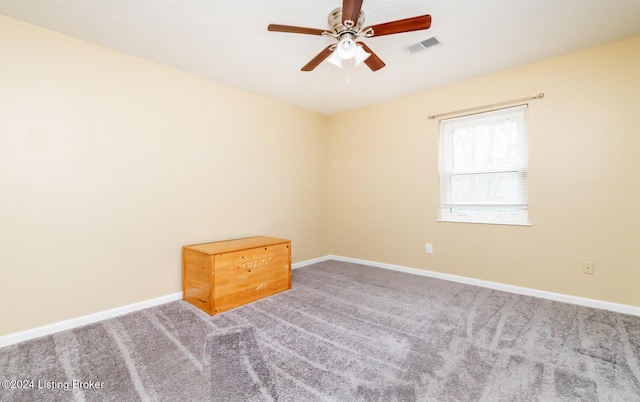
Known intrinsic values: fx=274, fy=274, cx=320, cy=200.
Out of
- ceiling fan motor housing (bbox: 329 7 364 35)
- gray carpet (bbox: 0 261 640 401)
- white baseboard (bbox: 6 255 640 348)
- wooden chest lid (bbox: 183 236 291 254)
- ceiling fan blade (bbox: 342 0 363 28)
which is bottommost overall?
gray carpet (bbox: 0 261 640 401)

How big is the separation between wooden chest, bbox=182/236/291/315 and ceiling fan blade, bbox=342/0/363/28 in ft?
6.88

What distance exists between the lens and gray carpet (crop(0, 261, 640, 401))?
4.89 ft

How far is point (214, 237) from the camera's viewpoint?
125 inches

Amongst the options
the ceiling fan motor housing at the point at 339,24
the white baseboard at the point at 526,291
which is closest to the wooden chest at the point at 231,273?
the white baseboard at the point at 526,291

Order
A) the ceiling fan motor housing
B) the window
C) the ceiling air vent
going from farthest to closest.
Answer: the window, the ceiling air vent, the ceiling fan motor housing

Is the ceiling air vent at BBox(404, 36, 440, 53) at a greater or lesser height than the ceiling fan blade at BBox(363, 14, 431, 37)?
greater

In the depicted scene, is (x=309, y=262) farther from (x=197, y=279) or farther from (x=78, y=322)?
(x=78, y=322)

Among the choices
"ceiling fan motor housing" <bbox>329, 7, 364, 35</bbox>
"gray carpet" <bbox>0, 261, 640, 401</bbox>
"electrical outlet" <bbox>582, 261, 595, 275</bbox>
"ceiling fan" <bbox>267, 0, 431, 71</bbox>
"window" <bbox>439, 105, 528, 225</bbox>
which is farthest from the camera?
"window" <bbox>439, 105, 528, 225</bbox>

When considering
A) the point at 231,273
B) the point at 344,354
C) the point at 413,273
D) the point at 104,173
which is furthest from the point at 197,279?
the point at 413,273

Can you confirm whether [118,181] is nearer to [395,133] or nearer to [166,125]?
[166,125]

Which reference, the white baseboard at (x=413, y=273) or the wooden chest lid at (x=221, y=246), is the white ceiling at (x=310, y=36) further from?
the white baseboard at (x=413, y=273)

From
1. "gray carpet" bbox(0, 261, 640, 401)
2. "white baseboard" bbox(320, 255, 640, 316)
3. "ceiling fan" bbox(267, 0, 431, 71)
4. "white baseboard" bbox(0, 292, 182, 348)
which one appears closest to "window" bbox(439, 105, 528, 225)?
"white baseboard" bbox(320, 255, 640, 316)

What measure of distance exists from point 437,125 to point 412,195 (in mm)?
961

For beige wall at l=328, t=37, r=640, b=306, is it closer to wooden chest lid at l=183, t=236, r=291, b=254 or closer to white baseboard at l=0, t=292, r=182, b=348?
wooden chest lid at l=183, t=236, r=291, b=254
